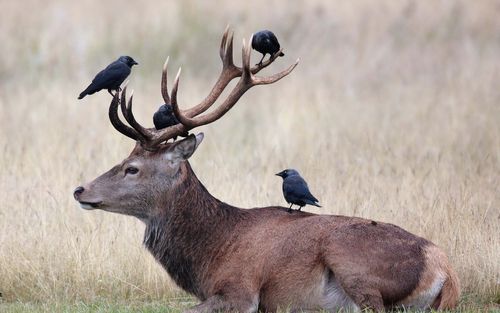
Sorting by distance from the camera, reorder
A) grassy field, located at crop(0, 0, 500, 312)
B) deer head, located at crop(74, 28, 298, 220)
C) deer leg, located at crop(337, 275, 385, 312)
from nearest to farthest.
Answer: deer leg, located at crop(337, 275, 385, 312) → deer head, located at crop(74, 28, 298, 220) → grassy field, located at crop(0, 0, 500, 312)

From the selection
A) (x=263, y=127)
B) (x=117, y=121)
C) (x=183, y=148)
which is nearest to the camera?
(x=117, y=121)

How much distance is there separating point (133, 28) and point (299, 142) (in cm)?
697

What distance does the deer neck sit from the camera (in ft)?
27.8

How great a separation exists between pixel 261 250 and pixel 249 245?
13 cm

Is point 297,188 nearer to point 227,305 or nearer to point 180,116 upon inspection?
point 180,116

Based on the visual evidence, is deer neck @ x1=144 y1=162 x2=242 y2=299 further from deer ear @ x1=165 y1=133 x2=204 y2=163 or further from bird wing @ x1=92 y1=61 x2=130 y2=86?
bird wing @ x1=92 y1=61 x2=130 y2=86

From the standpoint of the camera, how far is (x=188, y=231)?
28.2 ft

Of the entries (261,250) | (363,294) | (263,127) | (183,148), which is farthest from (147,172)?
(263,127)

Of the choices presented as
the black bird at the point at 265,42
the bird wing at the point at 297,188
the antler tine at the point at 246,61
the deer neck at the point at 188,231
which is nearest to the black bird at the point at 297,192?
the bird wing at the point at 297,188

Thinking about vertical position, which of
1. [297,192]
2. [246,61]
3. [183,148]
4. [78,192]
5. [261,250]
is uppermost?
[246,61]

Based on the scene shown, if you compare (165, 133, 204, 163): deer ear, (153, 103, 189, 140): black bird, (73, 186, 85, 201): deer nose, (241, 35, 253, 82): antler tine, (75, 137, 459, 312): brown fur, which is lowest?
(75, 137, 459, 312): brown fur

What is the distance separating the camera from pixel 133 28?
20.8 metres

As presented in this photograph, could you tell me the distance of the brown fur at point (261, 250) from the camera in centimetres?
781

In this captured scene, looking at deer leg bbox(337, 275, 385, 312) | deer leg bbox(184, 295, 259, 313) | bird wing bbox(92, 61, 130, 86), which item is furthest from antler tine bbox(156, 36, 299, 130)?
deer leg bbox(337, 275, 385, 312)
